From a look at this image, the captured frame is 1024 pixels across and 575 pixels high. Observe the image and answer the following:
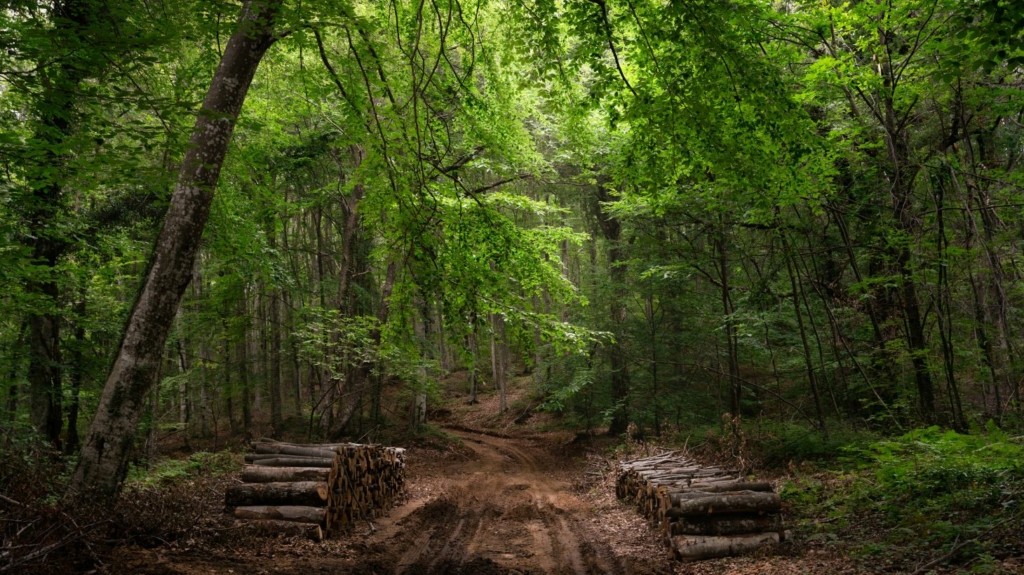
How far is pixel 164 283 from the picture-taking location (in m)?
6.49

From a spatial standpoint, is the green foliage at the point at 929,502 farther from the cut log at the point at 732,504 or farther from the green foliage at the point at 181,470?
the green foliage at the point at 181,470

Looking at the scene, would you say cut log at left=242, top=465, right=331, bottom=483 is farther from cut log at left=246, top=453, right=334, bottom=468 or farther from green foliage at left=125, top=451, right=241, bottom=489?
green foliage at left=125, top=451, right=241, bottom=489

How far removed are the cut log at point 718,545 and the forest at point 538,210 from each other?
26cm

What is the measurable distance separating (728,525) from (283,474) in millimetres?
6454

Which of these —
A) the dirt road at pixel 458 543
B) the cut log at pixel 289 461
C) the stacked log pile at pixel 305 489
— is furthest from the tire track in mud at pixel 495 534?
the cut log at pixel 289 461

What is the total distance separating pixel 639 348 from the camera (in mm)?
18266

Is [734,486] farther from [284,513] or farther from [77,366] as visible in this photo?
[77,366]

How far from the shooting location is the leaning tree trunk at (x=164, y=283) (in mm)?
6039

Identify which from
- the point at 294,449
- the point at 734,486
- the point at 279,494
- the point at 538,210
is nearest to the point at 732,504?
the point at 734,486

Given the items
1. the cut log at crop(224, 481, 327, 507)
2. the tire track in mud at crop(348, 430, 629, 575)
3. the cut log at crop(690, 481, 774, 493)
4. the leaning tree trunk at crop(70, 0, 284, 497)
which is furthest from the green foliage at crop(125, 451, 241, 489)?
the cut log at crop(690, 481, 774, 493)

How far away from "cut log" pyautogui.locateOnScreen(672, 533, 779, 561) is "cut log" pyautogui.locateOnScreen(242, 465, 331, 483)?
5.25 metres

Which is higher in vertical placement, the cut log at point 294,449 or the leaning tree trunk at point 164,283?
the leaning tree trunk at point 164,283

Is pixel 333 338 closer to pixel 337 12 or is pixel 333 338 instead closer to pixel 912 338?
pixel 337 12

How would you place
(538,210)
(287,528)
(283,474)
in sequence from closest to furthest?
1. (287,528)
2. (283,474)
3. (538,210)
